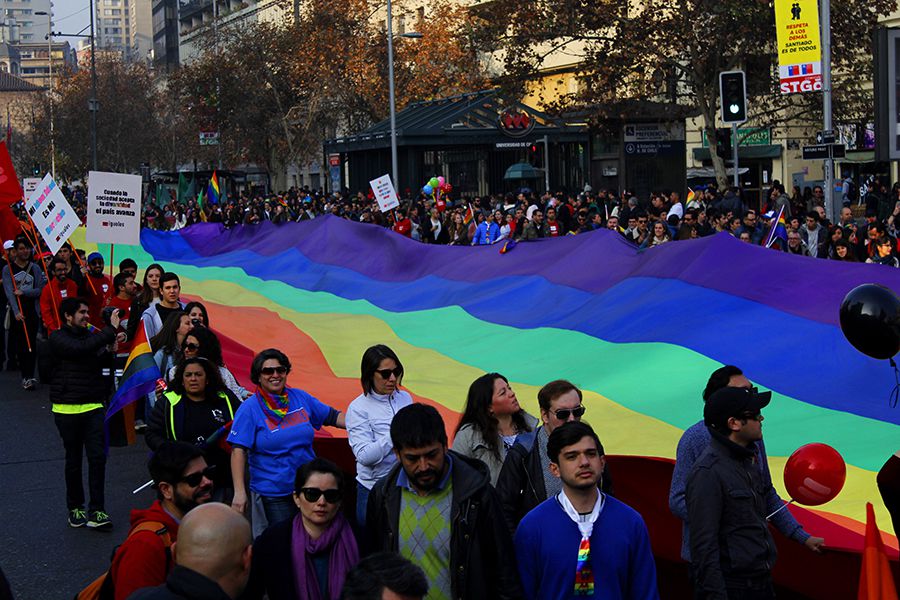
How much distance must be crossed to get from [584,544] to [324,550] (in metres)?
1.02

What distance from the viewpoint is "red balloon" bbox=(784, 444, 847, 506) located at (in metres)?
5.33

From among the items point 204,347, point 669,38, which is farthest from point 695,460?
point 669,38

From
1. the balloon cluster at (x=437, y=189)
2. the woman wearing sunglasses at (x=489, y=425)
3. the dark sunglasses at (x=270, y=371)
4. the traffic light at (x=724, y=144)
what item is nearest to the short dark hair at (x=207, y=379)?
the dark sunglasses at (x=270, y=371)

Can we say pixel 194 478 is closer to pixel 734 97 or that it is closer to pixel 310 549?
pixel 310 549

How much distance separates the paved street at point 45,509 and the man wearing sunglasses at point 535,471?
140 inches

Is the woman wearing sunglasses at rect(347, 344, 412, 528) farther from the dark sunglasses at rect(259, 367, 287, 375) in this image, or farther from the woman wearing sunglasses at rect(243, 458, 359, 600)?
the woman wearing sunglasses at rect(243, 458, 359, 600)

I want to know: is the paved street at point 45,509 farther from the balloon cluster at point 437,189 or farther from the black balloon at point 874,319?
the balloon cluster at point 437,189

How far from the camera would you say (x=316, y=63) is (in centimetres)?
5147

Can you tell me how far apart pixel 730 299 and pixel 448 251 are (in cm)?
545

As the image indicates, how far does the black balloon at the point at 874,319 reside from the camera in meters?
5.36

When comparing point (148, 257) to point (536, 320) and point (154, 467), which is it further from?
point (154, 467)

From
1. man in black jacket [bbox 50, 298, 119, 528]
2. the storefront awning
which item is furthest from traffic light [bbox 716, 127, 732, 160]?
the storefront awning

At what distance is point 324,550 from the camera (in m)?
5.09

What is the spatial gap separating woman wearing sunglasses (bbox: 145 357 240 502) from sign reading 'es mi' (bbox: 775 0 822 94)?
1688 cm
